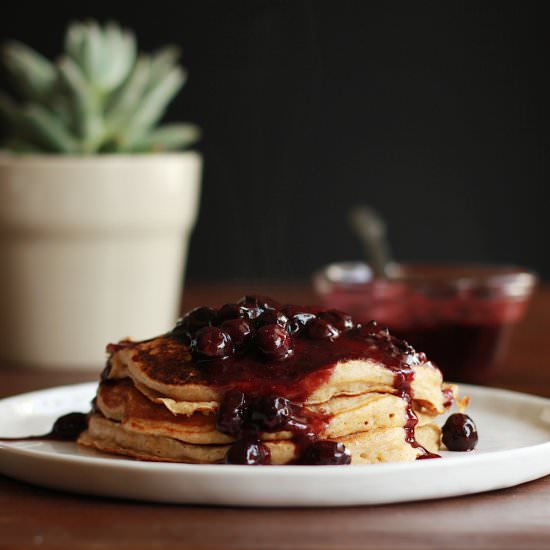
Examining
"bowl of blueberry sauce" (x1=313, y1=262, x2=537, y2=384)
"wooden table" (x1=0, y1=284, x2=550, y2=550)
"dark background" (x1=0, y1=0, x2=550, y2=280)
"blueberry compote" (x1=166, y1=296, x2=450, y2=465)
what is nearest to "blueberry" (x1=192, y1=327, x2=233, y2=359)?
"blueberry compote" (x1=166, y1=296, x2=450, y2=465)

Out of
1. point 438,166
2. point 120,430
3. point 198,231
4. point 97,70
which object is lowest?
point 198,231

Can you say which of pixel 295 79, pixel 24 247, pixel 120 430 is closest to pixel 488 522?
pixel 120 430

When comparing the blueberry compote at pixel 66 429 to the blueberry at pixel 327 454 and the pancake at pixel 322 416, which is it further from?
the blueberry at pixel 327 454

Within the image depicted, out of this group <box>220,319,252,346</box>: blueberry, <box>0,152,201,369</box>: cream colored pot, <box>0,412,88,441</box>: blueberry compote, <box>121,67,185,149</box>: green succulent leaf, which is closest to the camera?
<box>220,319,252,346</box>: blueberry

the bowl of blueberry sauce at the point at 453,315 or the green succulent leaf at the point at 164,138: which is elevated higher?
the green succulent leaf at the point at 164,138

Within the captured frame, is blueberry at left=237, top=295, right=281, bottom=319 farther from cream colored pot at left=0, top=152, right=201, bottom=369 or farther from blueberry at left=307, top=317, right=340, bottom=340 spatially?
cream colored pot at left=0, top=152, right=201, bottom=369

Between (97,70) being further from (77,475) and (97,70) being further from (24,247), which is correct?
(77,475)

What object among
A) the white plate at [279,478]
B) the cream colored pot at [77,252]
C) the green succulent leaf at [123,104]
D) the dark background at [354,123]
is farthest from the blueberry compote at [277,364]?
the dark background at [354,123]
